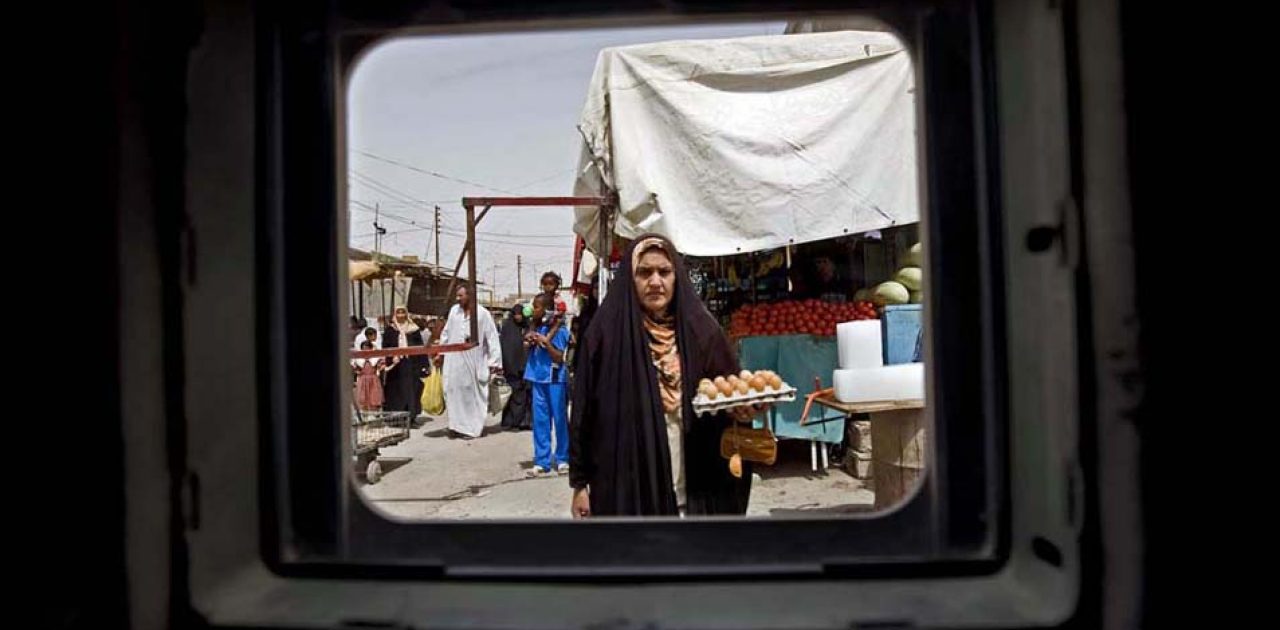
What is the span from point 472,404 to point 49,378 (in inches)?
342

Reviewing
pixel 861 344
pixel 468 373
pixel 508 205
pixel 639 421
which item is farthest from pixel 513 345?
pixel 639 421

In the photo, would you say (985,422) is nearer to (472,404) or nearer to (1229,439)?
(1229,439)

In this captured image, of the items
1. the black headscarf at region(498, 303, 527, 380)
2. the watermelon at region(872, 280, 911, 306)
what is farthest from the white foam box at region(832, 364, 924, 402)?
the black headscarf at region(498, 303, 527, 380)

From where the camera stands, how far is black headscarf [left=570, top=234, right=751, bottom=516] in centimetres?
283

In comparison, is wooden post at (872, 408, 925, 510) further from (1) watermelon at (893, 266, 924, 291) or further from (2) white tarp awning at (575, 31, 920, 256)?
(1) watermelon at (893, 266, 924, 291)

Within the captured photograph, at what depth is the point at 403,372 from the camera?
982 centimetres

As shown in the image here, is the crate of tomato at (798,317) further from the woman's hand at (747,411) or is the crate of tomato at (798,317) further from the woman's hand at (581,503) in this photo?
the woman's hand at (581,503)

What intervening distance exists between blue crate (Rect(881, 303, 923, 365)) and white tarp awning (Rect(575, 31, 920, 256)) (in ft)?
1.98

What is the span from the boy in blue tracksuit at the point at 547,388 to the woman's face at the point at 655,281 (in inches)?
167

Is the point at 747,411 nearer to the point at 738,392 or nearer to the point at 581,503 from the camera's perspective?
the point at 738,392

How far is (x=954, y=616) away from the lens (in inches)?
30.2

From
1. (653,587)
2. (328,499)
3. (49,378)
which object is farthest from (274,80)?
(653,587)

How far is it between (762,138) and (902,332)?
1.64m

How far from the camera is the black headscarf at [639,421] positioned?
283cm
